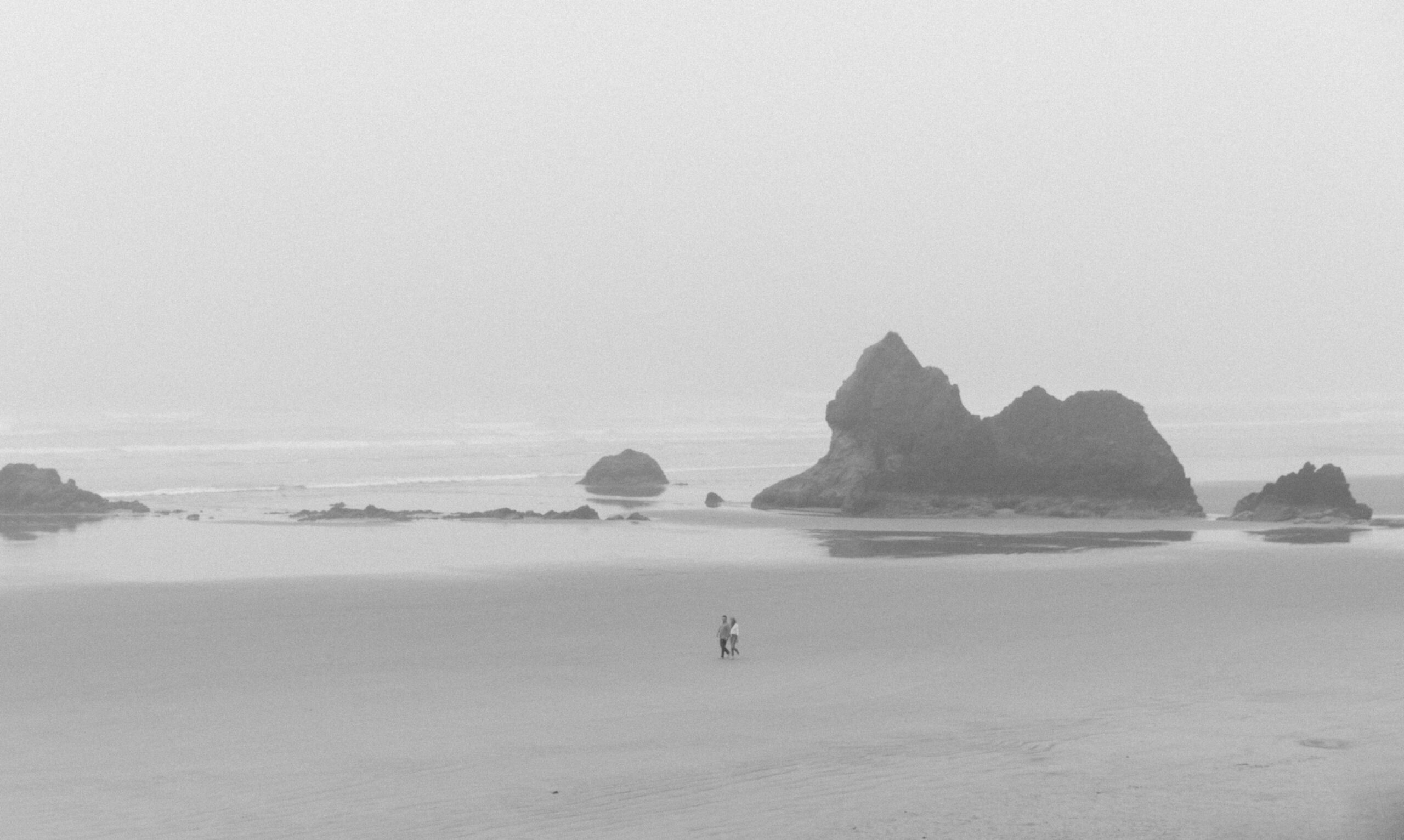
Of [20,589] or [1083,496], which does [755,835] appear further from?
[1083,496]

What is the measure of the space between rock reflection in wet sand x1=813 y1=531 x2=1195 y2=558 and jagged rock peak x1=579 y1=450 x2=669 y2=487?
26.2 meters

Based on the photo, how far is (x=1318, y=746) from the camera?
1309 cm

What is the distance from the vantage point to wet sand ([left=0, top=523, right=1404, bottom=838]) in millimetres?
11156

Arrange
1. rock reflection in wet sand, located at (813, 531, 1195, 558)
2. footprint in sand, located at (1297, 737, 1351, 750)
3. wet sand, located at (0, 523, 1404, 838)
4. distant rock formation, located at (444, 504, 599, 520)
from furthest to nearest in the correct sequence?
distant rock formation, located at (444, 504, 599, 520) → rock reflection in wet sand, located at (813, 531, 1195, 558) → footprint in sand, located at (1297, 737, 1351, 750) → wet sand, located at (0, 523, 1404, 838)

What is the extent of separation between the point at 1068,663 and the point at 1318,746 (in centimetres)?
520

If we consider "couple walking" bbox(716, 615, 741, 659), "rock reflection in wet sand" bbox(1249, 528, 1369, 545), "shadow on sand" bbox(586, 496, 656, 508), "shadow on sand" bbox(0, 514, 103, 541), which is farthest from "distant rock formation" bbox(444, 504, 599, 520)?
"couple walking" bbox(716, 615, 741, 659)

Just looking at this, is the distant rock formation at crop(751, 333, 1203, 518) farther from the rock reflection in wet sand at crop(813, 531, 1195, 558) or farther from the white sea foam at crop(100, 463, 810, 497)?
the white sea foam at crop(100, 463, 810, 497)

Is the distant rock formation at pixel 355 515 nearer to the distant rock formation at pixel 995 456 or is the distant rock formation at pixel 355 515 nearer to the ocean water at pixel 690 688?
the ocean water at pixel 690 688

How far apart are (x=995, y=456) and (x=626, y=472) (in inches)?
889

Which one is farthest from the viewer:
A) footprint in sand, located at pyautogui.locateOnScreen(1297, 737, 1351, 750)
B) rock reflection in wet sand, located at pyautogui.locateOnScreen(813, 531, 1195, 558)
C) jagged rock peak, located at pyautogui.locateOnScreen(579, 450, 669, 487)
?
jagged rock peak, located at pyautogui.locateOnScreen(579, 450, 669, 487)

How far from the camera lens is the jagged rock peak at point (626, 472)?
65.6 meters

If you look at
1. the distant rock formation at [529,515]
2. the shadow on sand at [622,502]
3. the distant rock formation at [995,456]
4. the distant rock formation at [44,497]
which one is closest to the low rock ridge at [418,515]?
the distant rock formation at [529,515]

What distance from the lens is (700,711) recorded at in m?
15.2

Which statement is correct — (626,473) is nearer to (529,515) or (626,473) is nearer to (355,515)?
(529,515)
